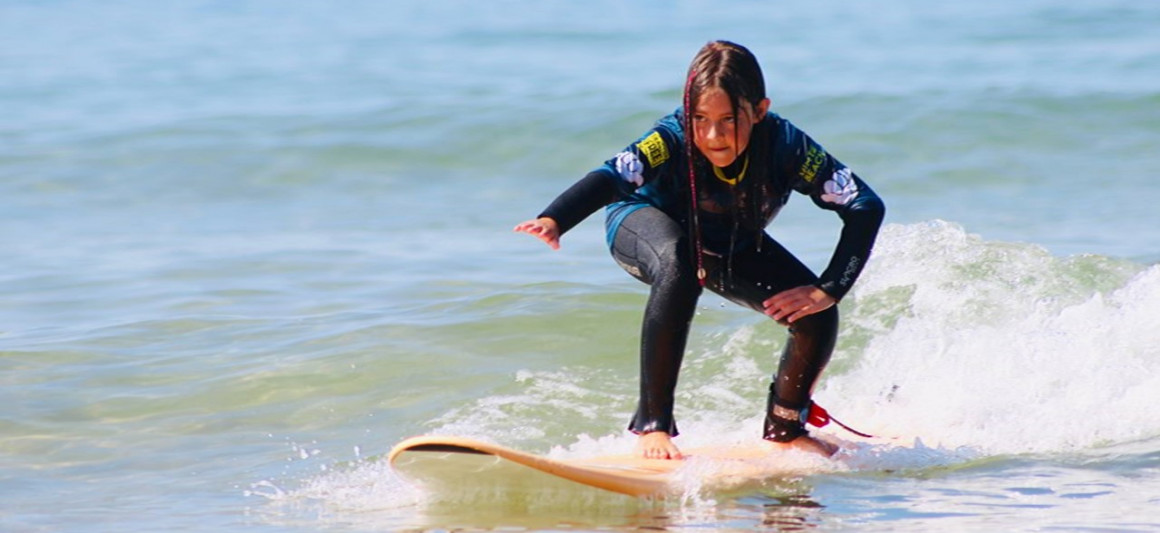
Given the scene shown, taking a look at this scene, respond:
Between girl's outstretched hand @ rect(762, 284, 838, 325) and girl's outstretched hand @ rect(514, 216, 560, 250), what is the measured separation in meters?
0.73

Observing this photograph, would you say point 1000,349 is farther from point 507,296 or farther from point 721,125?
point 507,296

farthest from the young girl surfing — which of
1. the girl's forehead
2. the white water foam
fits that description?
the white water foam

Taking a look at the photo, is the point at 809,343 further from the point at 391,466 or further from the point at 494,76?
the point at 494,76

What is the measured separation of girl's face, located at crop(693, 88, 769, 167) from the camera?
4.35m

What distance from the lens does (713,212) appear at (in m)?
4.64

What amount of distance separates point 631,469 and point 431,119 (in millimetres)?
10027

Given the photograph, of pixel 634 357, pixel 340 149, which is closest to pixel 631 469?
pixel 634 357

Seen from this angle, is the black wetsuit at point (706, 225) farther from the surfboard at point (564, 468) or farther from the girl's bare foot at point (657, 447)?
the surfboard at point (564, 468)

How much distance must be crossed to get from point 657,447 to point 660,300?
0.47 m

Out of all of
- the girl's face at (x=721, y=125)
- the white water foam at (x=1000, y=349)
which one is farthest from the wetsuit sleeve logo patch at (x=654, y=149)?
the white water foam at (x=1000, y=349)

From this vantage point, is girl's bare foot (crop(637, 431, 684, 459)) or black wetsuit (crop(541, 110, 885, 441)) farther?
girl's bare foot (crop(637, 431, 684, 459))

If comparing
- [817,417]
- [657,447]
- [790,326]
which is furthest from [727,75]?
[817,417]

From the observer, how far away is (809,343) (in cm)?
478

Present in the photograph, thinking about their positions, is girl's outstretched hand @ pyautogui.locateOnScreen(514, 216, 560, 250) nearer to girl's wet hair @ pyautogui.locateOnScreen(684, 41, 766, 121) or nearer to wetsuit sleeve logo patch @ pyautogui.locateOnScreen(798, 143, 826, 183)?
girl's wet hair @ pyautogui.locateOnScreen(684, 41, 766, 121)
